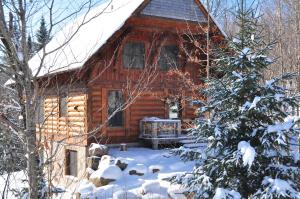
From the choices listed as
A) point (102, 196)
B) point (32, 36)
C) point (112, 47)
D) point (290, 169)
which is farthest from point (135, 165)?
point (32, 36)

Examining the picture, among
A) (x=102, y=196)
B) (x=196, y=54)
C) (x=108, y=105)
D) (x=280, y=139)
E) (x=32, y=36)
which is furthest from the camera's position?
(x=196, y=54)

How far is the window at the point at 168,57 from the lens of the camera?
Result: 21000 mm

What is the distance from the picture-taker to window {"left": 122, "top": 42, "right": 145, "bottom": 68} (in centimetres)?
1966

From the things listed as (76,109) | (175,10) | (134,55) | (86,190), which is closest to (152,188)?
(86,190)

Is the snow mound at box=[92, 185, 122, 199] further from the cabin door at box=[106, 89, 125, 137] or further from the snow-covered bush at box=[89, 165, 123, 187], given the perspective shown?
the cabin door at box=[106, 89, 125, 137]

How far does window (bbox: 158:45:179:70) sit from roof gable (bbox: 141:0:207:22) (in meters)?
1.83

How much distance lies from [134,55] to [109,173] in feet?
22.8

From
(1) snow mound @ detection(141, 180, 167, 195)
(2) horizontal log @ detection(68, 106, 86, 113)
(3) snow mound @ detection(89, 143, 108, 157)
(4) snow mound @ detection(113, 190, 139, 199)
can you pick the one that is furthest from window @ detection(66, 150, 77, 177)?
(1) snow mound @ detection(141, 180, 167, 195)

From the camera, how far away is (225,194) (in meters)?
6.93

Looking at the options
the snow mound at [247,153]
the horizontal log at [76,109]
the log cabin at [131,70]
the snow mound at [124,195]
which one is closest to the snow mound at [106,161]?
the log cabin at [131,70]

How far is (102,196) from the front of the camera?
46.2 ft

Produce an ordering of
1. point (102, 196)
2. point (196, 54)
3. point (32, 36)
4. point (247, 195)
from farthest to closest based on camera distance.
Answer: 1. point (196, 54)
2. point (102, 196)
3. point (247, 195)
4. point (32, 36)

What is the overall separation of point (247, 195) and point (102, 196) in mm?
7542

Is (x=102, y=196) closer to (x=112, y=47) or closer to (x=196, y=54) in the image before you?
(x=112, y=47)
